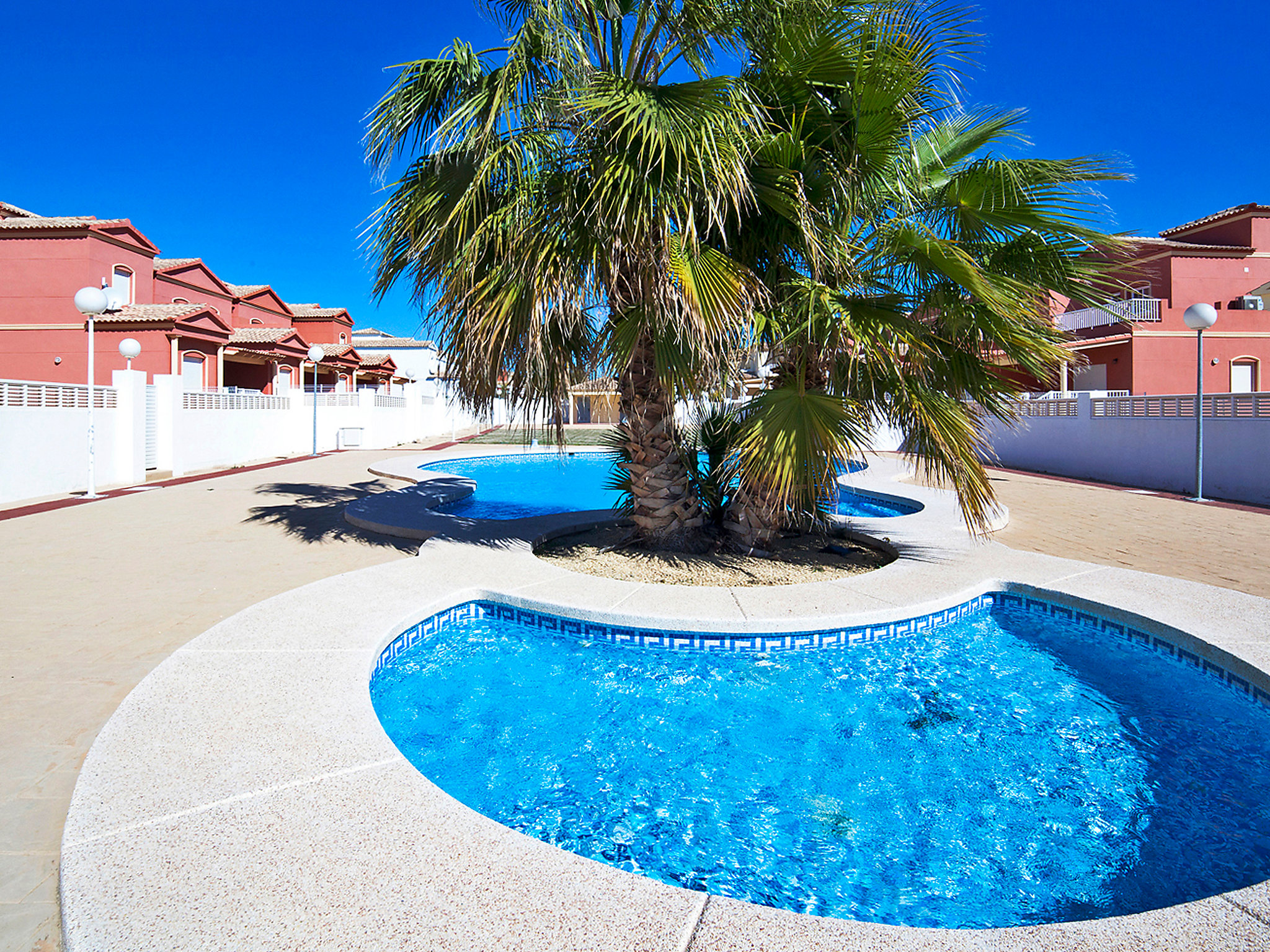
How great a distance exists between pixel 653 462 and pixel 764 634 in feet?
8.70

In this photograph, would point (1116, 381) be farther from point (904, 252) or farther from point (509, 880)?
point (509, 880)

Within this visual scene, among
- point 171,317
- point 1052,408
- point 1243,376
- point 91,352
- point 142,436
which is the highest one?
point 171,317

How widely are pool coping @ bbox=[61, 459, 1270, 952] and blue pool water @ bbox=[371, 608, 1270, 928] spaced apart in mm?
513

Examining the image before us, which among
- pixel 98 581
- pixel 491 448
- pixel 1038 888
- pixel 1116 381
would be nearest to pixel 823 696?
pixel 1038 888

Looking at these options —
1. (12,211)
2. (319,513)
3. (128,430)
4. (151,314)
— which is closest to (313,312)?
(12,211)

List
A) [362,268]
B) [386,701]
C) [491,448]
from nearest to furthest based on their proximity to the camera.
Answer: [386,701], [362,268], [491,448]

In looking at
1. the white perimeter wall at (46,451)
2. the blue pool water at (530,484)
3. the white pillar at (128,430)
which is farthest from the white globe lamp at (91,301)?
the blue pool water at (530,484)

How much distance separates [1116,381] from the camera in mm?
27156

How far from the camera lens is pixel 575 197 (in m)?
5.88

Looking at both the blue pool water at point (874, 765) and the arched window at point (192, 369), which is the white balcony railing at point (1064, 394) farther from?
the arched window at point (192, 369)

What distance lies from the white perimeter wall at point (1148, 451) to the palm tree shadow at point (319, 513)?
8.31m

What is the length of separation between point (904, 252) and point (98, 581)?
782 centimetres

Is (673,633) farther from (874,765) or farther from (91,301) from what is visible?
(91,301)

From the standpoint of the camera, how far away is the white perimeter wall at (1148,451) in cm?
1193
